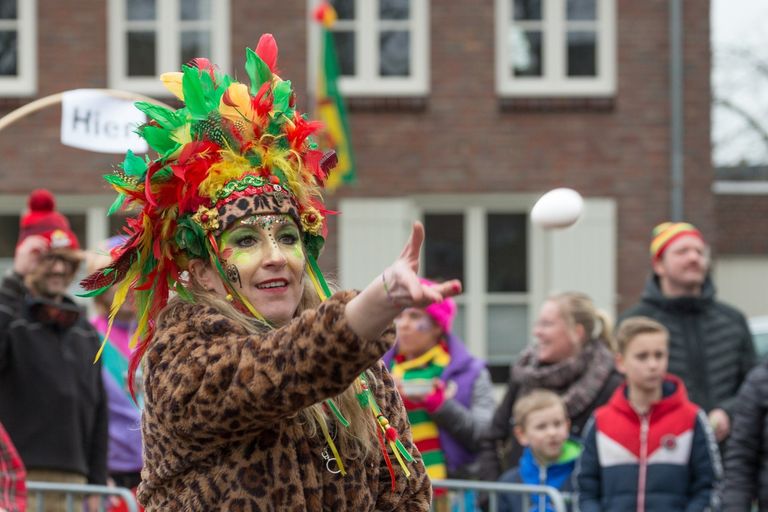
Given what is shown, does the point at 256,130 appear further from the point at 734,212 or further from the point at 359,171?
the point at 734,212

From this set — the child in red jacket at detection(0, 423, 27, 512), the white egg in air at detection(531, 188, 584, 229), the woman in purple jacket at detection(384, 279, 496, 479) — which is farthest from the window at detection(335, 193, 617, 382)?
the white egg in air at detection(531, 188, 584, 229)

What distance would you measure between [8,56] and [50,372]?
28.3ft

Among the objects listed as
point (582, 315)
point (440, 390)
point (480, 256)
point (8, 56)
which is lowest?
point (440, 390)

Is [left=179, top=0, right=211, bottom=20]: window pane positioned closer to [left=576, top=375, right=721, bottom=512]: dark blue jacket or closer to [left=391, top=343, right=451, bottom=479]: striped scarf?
[left=391, top=343, right=451, bottom=479]: striped scarf

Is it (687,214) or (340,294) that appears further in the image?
(687,214)

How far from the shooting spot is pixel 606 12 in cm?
1470

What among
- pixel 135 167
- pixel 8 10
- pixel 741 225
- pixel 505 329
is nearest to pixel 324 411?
pixel 135 167

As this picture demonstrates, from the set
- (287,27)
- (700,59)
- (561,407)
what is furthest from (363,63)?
(561,407)

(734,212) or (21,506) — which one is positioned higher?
(734,212)

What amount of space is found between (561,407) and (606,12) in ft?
28.5

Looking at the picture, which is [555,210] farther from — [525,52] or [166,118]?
[525,52]

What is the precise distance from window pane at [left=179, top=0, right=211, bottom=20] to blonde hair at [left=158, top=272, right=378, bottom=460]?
1153 cm

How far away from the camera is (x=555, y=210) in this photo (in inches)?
152

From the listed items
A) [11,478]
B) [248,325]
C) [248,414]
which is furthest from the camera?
[11,478]
